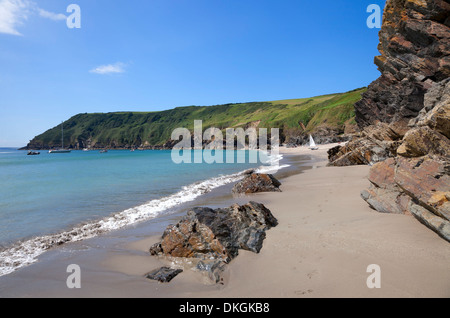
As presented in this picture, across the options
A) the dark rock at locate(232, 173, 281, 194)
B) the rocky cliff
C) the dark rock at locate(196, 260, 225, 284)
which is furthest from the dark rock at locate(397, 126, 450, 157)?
the dark rock at locate(232, 173, 281, 194)

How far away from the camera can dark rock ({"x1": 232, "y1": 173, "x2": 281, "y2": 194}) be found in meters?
14.8

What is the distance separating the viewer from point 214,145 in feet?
446

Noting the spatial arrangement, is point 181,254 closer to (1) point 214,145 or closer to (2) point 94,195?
(2) point 94,195

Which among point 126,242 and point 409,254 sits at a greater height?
point 409,254

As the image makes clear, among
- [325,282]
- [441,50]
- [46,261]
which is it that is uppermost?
[441,50]

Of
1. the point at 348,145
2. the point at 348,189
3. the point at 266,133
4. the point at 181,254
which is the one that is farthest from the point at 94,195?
the point at 266,133

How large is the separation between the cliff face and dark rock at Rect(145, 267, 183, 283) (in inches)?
832

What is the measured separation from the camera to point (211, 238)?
654cm

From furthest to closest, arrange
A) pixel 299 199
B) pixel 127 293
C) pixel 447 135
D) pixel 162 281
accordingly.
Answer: pixel 299 199 → pixel 447 135 → pixel 162 281 → pixel 127 293

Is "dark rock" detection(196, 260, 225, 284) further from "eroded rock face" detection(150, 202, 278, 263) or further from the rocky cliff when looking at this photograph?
the rocky cliff

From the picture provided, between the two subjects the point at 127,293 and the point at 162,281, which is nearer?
the point at 127,293

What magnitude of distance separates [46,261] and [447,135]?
39.3 feet

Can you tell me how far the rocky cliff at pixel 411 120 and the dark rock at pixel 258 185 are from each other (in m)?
6.13
